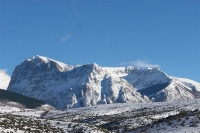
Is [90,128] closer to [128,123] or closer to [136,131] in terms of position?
[136,131]

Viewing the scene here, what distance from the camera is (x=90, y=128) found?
6675 cm

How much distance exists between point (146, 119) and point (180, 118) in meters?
19.2

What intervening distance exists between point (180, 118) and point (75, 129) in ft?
67.0

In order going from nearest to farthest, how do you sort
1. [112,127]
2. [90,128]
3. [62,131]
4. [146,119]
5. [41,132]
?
[41,132], [62,131], [90,128], [112,127], [146,119]

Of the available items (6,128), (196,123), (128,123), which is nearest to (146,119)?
(128,123)

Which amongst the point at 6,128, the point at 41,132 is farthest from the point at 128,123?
the point at 6,128

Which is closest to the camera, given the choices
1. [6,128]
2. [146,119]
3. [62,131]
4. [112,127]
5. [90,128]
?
[6,128]

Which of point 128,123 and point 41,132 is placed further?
point 128,123

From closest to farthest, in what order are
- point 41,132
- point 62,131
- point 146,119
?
point 41,132, point 62,131, point 146,119

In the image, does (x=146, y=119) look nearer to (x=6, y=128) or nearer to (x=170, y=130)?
(x=170, y=130)

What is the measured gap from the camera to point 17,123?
196 feet

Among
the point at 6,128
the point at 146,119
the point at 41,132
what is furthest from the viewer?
the point at 146,119

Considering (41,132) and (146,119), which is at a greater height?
(146,119)

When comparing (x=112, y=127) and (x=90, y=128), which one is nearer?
(x=90, y=128)
